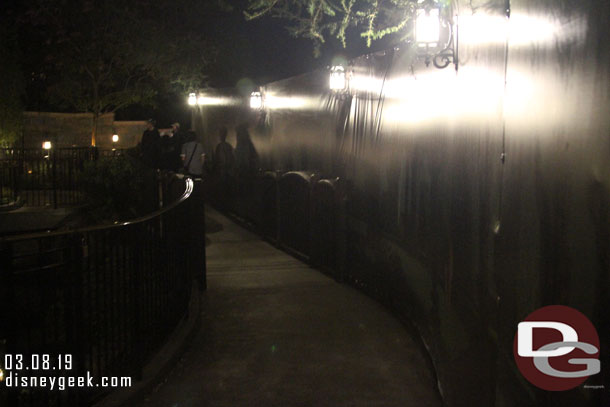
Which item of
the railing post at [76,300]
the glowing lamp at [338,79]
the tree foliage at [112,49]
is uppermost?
the tree foliage at [112,49]

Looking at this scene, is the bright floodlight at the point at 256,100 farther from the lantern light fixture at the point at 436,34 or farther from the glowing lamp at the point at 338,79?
the lantern light fixture at the point at 436,34

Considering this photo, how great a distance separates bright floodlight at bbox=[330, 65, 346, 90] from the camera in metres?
9.07

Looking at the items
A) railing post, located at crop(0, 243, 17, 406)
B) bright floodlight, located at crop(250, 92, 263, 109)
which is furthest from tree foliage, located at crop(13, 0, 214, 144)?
railing post, located at crop(0, 243, 17, 406)

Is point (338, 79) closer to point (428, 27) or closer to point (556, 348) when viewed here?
point (428, 27)

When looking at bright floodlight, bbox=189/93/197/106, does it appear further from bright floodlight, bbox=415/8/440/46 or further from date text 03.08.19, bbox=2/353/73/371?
date text 03.08.19, bbox=2/353/73/371

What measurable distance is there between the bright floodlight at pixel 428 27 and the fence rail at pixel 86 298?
2.51m

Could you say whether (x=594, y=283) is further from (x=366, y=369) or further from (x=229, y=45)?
(x=229, y=45)

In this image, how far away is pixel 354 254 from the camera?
28.7 feet

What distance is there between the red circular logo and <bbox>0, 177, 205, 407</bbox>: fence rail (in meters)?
2.71

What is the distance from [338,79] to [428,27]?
13.3ft

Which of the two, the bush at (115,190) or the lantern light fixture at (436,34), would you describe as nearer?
the lantern light fixture at (436,34)

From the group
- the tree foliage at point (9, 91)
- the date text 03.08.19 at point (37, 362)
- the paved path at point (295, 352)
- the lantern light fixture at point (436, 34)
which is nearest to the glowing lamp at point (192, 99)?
the tree foliage at point (9, 91)

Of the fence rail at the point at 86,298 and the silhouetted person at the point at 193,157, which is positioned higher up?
the silhouetted person at the point at 193,157

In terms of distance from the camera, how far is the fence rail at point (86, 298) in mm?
4004
